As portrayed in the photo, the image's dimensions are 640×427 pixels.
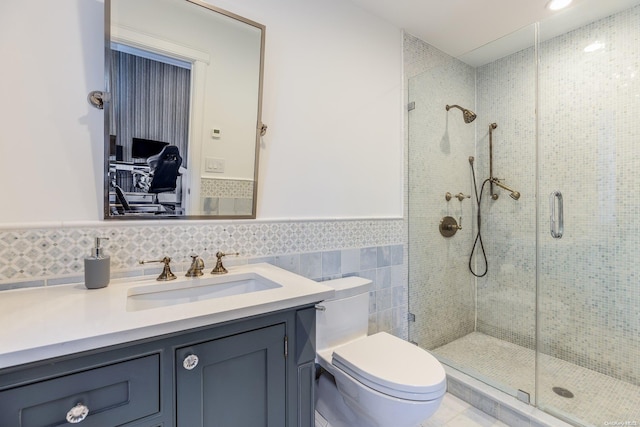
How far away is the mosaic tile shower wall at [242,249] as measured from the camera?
3.30ft

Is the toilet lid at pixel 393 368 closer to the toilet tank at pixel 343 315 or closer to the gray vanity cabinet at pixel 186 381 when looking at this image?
the toilet tank at pixel 343 315

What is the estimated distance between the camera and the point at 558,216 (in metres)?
2.07

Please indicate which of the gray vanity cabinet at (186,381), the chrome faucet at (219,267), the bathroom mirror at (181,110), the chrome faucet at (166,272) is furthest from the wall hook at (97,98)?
the gray vanity cabinet at (186,381)

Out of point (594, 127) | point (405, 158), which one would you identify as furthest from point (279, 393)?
point (594, 127)

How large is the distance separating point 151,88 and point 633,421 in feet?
9.16

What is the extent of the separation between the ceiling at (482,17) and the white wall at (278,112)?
14 centimetres

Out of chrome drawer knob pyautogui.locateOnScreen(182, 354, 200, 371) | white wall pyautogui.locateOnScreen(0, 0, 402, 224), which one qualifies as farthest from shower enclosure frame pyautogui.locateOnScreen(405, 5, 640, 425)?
chrome drawer knob pyautogui.locateOnScreen(182, 354, 200, 371)

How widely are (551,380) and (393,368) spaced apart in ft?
4.33

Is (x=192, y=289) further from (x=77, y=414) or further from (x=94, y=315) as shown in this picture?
(x=77, y=414)

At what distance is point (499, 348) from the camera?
2.26m

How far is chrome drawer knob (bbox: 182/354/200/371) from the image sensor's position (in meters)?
0.76

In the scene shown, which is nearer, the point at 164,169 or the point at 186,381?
the point at 186,381

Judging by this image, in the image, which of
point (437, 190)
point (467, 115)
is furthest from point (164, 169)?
point (467, 115)

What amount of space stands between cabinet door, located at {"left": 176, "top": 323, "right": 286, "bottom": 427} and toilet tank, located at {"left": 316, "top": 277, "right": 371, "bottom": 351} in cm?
54
